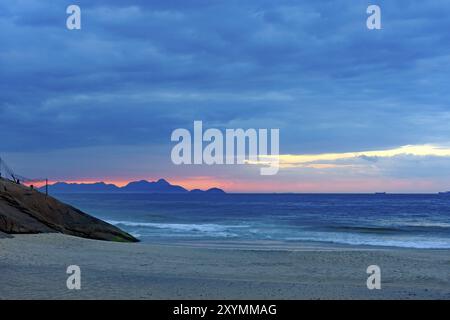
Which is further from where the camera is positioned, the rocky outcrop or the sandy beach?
the rocky outcrop

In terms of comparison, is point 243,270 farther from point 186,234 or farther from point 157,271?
point 186,234

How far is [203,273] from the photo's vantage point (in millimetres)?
18375

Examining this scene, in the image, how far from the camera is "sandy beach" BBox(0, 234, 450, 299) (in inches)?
551

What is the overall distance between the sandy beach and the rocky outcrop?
2596mm

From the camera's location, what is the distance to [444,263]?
928 inches

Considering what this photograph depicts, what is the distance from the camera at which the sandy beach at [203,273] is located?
46.0ft

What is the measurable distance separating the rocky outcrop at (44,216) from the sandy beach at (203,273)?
8.52 feet

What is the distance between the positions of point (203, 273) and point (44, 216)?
55.8ft

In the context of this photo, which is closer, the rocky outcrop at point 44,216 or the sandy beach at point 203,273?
the sandy beach at point 203,273

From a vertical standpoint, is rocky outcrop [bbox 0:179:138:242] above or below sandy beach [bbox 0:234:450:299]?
above

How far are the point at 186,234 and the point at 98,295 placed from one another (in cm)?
3261

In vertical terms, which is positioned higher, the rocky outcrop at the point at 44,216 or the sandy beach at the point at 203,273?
the rocky outcrop at the point at 44,216
